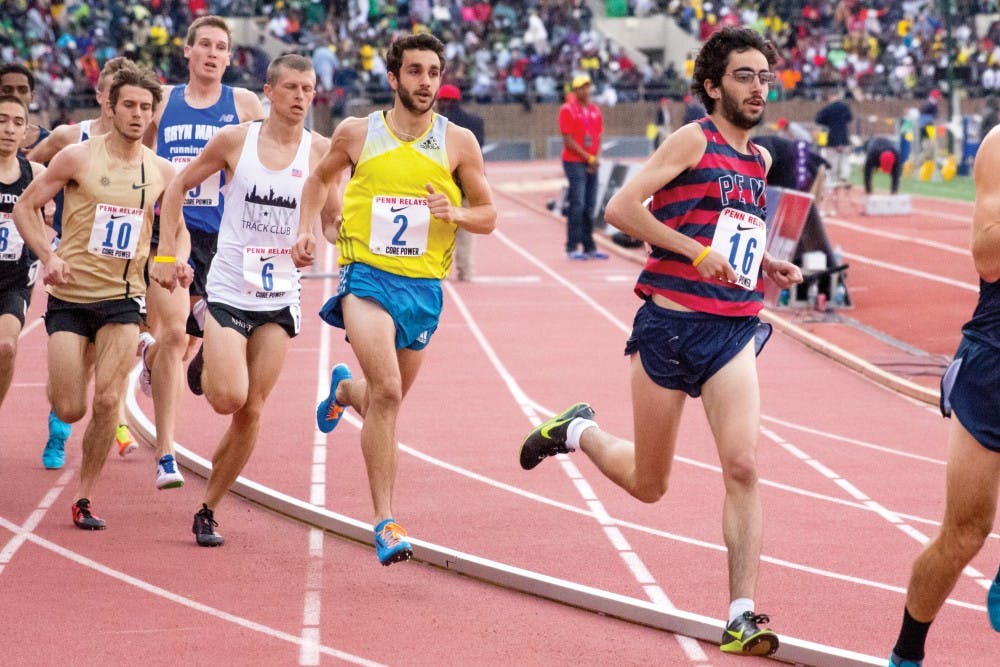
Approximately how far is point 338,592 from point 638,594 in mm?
1156

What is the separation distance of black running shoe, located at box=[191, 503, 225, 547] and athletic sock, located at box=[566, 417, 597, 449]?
1634 mm

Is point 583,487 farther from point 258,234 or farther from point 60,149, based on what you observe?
point 60,149

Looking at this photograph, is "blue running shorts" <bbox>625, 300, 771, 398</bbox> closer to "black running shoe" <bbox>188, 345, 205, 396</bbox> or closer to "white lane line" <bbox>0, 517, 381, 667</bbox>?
"white lane line" <bbox>0, 517, 381, 667</bbox>

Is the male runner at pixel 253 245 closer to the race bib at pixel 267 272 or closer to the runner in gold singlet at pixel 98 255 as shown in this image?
the race bib at pixel 267 272

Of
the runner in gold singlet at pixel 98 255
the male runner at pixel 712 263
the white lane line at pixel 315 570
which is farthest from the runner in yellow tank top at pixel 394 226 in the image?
the runner in gold singlet at pixel 98 255

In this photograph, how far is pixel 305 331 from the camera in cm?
1464

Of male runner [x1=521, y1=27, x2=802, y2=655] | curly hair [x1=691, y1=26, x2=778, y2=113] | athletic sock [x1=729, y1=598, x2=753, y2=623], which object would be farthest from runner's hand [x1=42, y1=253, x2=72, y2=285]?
athletic sock [x1=729, y1=598, x2=753, y2=623]

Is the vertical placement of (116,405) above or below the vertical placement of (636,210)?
below

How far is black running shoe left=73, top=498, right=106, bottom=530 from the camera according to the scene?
7.14 meters

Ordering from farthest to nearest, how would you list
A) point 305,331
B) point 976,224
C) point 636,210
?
point 305,331 < point 636,210 < point 976,224

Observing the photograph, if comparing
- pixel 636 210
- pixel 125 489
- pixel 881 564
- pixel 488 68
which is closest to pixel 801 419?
pixel 881 564

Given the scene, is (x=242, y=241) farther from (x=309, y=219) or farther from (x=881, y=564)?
(x=881, y=564)

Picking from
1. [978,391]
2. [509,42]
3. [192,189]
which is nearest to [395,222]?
[192,189]

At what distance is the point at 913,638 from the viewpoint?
15.2 feet
